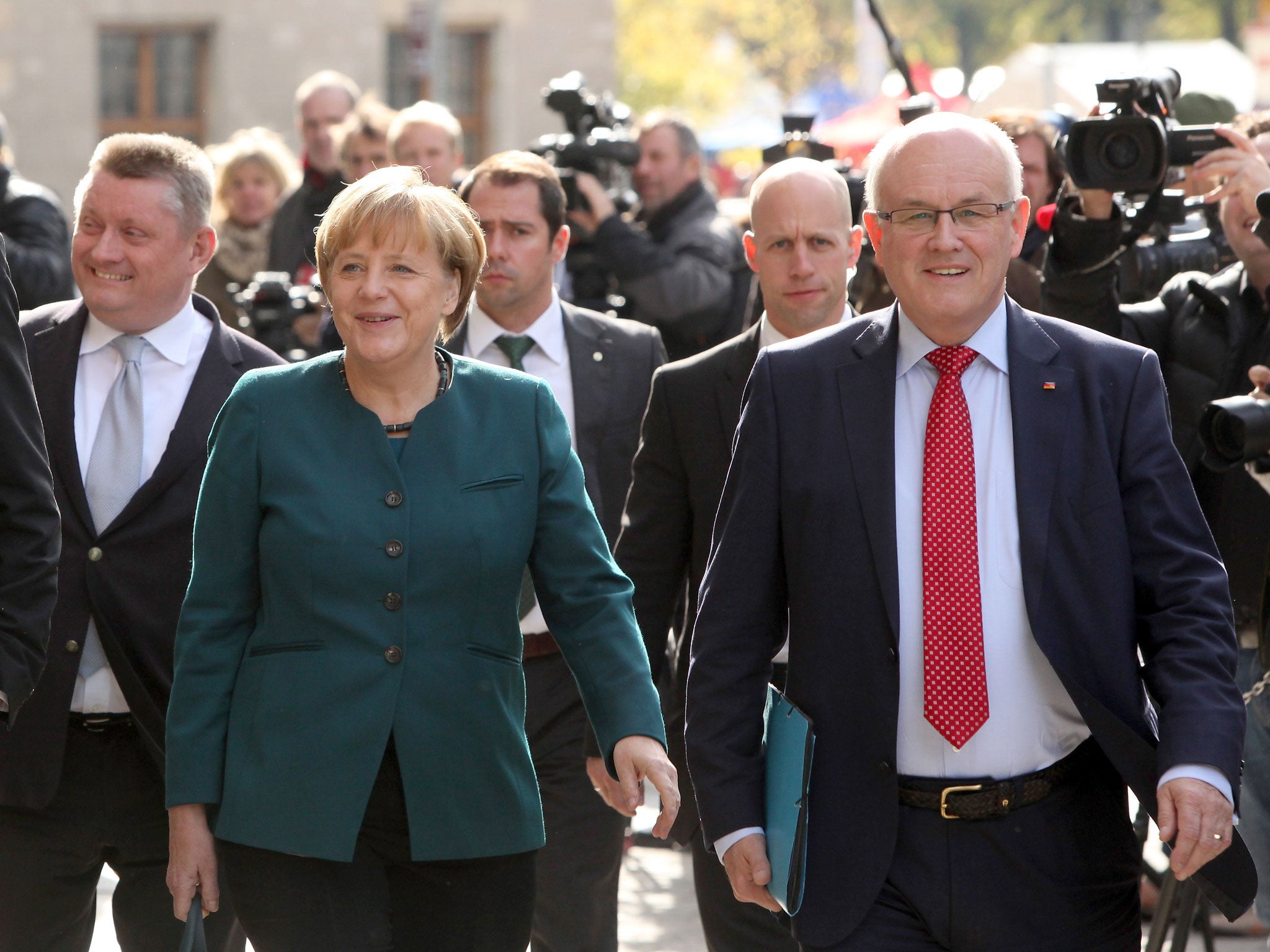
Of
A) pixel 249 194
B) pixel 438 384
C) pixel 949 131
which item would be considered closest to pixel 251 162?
pixel 249 194

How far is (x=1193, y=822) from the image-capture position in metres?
3.26

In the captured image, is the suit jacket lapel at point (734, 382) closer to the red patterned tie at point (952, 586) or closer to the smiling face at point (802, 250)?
the smiling face at point (802, 250)

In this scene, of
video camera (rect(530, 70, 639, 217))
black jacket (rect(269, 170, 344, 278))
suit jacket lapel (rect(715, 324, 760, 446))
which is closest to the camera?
suit jacket lapel (rect(715, 324, 760, 446))

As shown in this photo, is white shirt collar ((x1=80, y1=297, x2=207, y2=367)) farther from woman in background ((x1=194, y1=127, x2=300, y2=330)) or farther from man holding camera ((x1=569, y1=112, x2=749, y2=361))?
woman in background ((x1=194, y1=127, x2=300, y2=330))

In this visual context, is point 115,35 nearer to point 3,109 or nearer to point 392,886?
point 3,109

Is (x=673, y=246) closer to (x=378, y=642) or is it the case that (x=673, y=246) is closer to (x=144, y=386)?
(x=144, y=386)

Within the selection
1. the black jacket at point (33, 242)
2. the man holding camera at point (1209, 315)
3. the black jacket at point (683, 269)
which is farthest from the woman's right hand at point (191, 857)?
the black jacket at point (683, 269)

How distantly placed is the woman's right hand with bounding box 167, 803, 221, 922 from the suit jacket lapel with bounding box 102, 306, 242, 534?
3.45 feet

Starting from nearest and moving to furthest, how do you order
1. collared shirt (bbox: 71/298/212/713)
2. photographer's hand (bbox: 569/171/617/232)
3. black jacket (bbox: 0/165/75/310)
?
collared shirt (bbox: 71/298/212/713) → black jacket (bbox: 0/165/75/310) → photographer's hand (bbox: 569/171/617/232)

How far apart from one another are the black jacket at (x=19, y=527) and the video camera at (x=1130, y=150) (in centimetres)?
288

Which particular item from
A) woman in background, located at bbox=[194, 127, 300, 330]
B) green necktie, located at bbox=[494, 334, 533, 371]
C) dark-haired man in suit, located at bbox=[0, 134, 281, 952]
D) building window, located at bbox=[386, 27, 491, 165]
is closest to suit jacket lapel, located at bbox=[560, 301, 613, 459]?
green necktie, located at bbox=[494, 334, 533, 371]

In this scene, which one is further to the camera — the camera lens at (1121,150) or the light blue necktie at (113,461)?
the camera lens at (1121,150)

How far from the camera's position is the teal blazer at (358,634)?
11.7 feet

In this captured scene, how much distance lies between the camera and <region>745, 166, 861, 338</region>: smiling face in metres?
5.06
